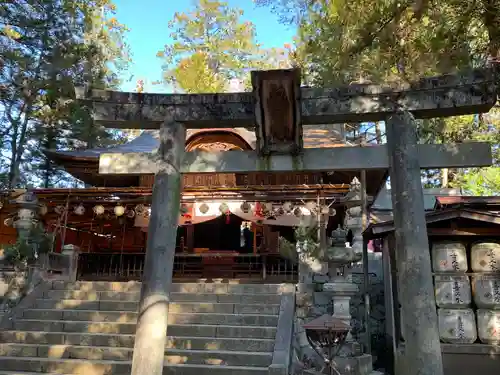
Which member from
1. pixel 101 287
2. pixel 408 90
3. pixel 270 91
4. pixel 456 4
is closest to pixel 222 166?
pixel 270 91

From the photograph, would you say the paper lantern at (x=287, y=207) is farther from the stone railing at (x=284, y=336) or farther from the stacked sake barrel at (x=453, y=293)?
the stacked sake barrel at (x=453, y=293)

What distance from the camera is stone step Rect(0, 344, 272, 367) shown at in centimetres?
669

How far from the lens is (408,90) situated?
474cm

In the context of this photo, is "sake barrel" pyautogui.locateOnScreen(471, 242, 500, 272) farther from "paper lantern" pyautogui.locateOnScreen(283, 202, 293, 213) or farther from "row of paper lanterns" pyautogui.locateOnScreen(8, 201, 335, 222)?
"paper lantern" pyautogui.locateOnScreen(283, 202, 293, 213)

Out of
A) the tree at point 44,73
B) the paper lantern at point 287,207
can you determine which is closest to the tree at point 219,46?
the tree at point 44,73

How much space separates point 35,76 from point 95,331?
1484 centimetres

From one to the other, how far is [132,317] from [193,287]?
1.55m

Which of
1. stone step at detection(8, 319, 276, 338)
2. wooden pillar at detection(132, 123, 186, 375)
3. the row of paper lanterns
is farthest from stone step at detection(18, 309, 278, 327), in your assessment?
the row of paper lanterns

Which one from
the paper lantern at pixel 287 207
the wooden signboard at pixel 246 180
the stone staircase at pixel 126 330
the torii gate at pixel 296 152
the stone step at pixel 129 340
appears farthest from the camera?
the wooden signboard at pixel 246 180

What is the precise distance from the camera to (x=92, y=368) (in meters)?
6.65

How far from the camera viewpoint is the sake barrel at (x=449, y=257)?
718cm

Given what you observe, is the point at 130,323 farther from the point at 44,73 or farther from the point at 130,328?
the point at 44,73

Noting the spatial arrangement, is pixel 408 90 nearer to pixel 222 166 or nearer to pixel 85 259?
pixel 222 166

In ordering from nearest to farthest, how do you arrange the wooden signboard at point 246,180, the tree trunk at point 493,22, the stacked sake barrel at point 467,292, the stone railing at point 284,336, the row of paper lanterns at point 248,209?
the tree trunk at point 493,22 → the stone railing at point 284,336 → the stacked sake barrel at point 467,292 → the row of paper lanterns at point 248,209 → the wooden signboard at point 246,180
